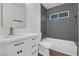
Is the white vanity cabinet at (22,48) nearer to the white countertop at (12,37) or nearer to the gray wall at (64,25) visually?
the white countertop at (12,37)

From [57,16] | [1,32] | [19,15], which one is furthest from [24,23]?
[57,16]

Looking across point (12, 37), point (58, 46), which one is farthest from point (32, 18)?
point (58, 46)

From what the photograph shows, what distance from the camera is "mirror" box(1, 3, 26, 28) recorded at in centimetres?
119

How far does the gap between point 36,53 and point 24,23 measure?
14.6 inches

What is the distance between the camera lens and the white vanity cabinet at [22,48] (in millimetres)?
1126

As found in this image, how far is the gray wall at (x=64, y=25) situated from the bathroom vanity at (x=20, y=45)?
18 cm

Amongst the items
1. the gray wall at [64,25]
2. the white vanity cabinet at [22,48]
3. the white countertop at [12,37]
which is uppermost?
the gray wall at [64,25]

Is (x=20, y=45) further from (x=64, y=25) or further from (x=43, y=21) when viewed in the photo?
(x=64, y=25)

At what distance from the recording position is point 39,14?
128 centimetres

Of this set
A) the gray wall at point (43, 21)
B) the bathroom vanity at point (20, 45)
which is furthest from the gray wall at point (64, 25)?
the bathroom vanity at point (20, 45)

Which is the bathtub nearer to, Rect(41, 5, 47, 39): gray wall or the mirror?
Rect(41, 5, 47, 39): gray wall

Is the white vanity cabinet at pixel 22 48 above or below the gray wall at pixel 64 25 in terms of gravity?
below

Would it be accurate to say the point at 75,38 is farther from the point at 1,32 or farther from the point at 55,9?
the point at 1,32

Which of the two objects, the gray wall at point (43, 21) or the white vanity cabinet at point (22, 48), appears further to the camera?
the gray wall at point (43, 21)
